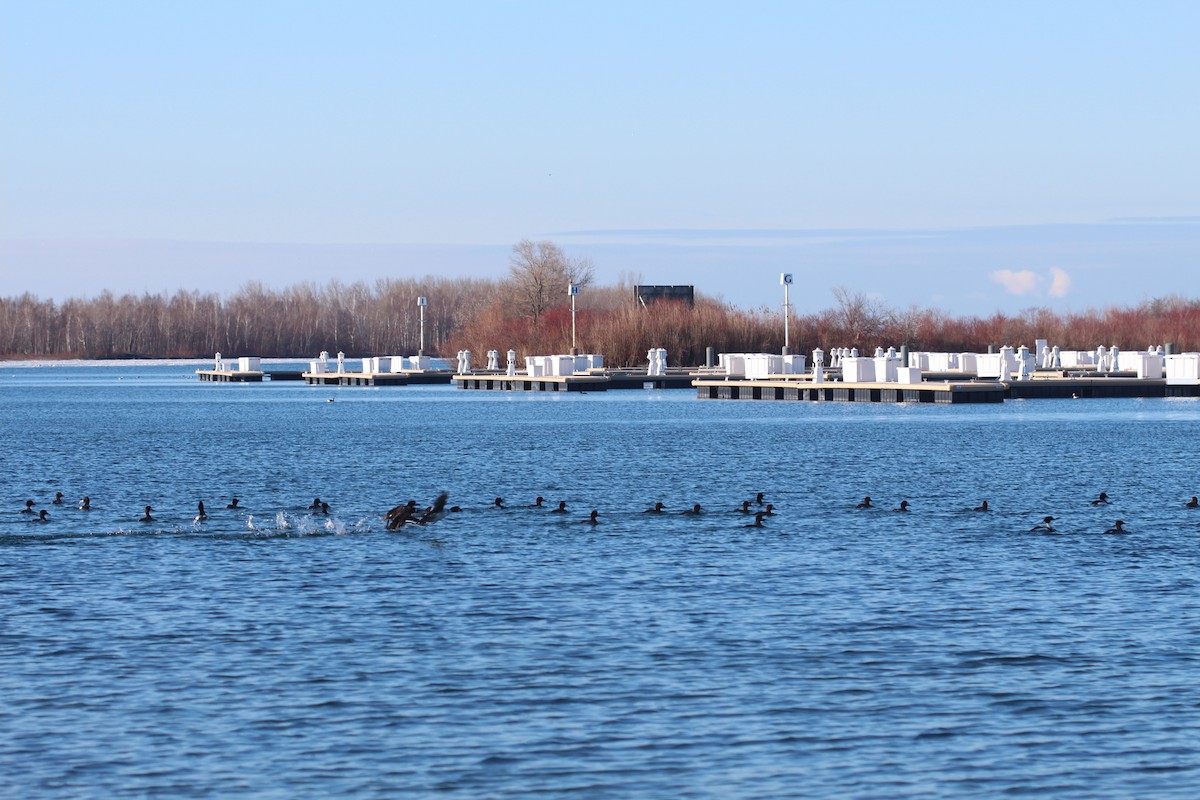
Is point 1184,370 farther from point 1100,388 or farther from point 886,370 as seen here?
point 886,370

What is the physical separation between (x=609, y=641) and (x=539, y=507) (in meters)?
15.4

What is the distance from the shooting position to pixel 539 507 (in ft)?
111

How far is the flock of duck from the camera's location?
1155 inches

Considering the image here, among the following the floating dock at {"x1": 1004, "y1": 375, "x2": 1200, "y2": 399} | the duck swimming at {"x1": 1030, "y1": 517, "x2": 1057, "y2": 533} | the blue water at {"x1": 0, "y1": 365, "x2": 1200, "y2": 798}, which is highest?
the floating dock at {"x1": 1004, "y1": 375, "x2": 1200, "y2": 399}

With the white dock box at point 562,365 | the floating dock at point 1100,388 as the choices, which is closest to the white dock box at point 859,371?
the floating dock at point 1100,388

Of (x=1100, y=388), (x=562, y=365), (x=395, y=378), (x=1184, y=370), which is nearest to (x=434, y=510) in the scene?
(x=1100, y=388)

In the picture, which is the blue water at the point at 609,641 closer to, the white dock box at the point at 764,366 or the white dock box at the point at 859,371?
the white dock box at the point at 859,371

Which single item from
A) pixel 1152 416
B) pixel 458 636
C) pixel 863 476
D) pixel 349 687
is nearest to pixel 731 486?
pixel 863 476

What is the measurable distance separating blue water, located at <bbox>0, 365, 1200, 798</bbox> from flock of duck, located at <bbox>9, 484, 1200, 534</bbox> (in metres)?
0.35

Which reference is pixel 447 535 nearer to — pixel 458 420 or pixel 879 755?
pixel 879 755

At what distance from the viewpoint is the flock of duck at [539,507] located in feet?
96.2

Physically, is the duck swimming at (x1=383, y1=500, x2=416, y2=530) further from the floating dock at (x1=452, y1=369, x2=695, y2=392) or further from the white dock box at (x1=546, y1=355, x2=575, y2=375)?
the white dock box at (x1=546, y1=355, x2=575, y2=375)

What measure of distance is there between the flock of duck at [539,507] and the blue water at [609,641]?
35 centimetres

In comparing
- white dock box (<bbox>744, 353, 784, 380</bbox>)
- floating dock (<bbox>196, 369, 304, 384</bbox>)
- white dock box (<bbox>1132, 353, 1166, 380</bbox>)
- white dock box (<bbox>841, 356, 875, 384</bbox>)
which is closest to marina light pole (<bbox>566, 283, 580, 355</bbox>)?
white dock box (<bbox>744, 353, 784, 380</bbox>)
